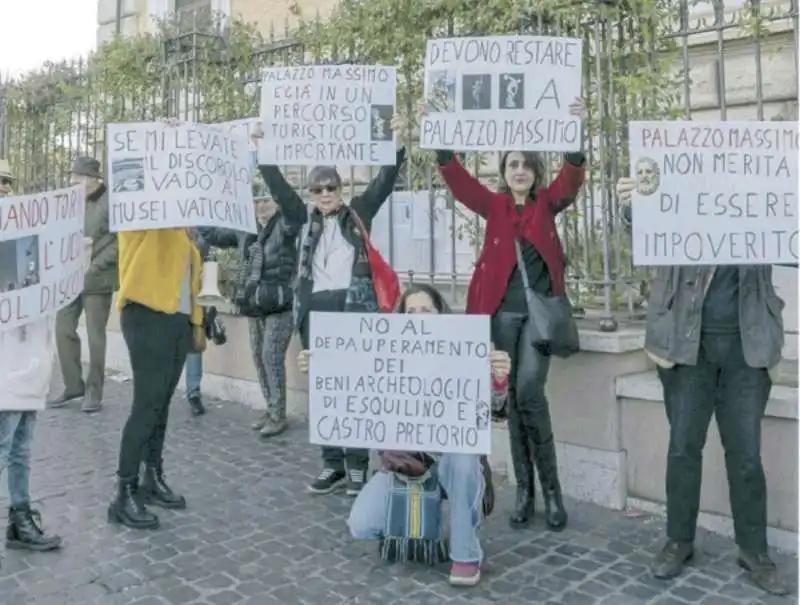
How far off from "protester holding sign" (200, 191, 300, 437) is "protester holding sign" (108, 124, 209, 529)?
1487 millimetres

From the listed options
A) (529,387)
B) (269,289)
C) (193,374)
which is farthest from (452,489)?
(193,374)

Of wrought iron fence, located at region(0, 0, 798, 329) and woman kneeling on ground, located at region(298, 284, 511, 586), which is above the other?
wrought iron fence, located at region(0, 0, 798, 329)

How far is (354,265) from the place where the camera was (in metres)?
5.30

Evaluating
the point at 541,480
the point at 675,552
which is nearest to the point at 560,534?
the point at 541,480

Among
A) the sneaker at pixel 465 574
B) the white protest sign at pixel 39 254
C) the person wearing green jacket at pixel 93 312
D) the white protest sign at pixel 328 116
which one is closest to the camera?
the sneaker at pixel 465 574

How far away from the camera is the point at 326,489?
17.6 feet

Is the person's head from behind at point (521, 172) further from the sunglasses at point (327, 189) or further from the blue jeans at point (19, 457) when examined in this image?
the blue jeans at point (19, 457)

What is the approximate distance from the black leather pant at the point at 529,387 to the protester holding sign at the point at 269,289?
2.08 m

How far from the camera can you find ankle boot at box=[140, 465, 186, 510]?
16.8 ft

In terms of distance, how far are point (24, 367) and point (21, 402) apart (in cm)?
17

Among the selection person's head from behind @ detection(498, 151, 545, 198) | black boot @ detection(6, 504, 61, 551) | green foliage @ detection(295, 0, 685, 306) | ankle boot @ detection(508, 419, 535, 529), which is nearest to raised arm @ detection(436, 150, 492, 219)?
person's head from behind @ detection(498, 151, 545, 198)

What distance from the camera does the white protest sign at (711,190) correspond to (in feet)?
12.7

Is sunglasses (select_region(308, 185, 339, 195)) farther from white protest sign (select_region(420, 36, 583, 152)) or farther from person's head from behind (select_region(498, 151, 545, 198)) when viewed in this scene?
person's head from behind (select_region(498, 151, 545, 198))

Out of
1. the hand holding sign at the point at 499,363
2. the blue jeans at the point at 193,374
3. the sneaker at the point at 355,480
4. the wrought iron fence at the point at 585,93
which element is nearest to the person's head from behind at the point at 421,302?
the hand holding sign at the point at 499,363
